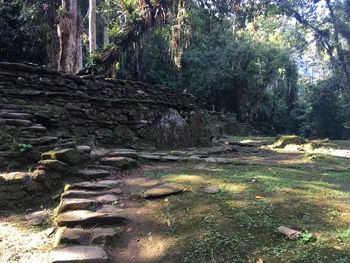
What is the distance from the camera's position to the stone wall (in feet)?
21.7

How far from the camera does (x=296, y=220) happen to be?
346cm

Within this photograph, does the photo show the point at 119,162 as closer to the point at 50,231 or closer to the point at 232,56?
the point at 50,231

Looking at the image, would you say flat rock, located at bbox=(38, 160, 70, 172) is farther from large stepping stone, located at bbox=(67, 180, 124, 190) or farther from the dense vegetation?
the dense vegetation

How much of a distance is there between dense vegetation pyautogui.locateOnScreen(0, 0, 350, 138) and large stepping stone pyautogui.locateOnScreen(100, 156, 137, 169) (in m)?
6.06

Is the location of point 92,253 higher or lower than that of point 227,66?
lower

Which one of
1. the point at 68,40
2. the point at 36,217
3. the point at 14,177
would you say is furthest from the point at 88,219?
the point at 68,40

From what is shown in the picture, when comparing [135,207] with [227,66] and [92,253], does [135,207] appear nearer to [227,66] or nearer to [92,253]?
[92,253]

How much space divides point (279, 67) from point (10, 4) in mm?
14210

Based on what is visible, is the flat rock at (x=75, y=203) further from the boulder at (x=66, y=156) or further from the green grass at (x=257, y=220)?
the boulder at (x=66, y=156)

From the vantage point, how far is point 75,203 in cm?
398

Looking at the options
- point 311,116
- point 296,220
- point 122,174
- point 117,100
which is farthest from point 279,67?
point 296,220

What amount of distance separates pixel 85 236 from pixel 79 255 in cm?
41

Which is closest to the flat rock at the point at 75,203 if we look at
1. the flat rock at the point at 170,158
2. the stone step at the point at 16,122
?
the stone step at the point at 16,122

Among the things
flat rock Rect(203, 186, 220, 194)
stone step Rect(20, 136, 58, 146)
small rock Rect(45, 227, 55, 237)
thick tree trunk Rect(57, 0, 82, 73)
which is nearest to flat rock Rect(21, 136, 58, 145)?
stone step Rect(20, 136, 58, 146)
